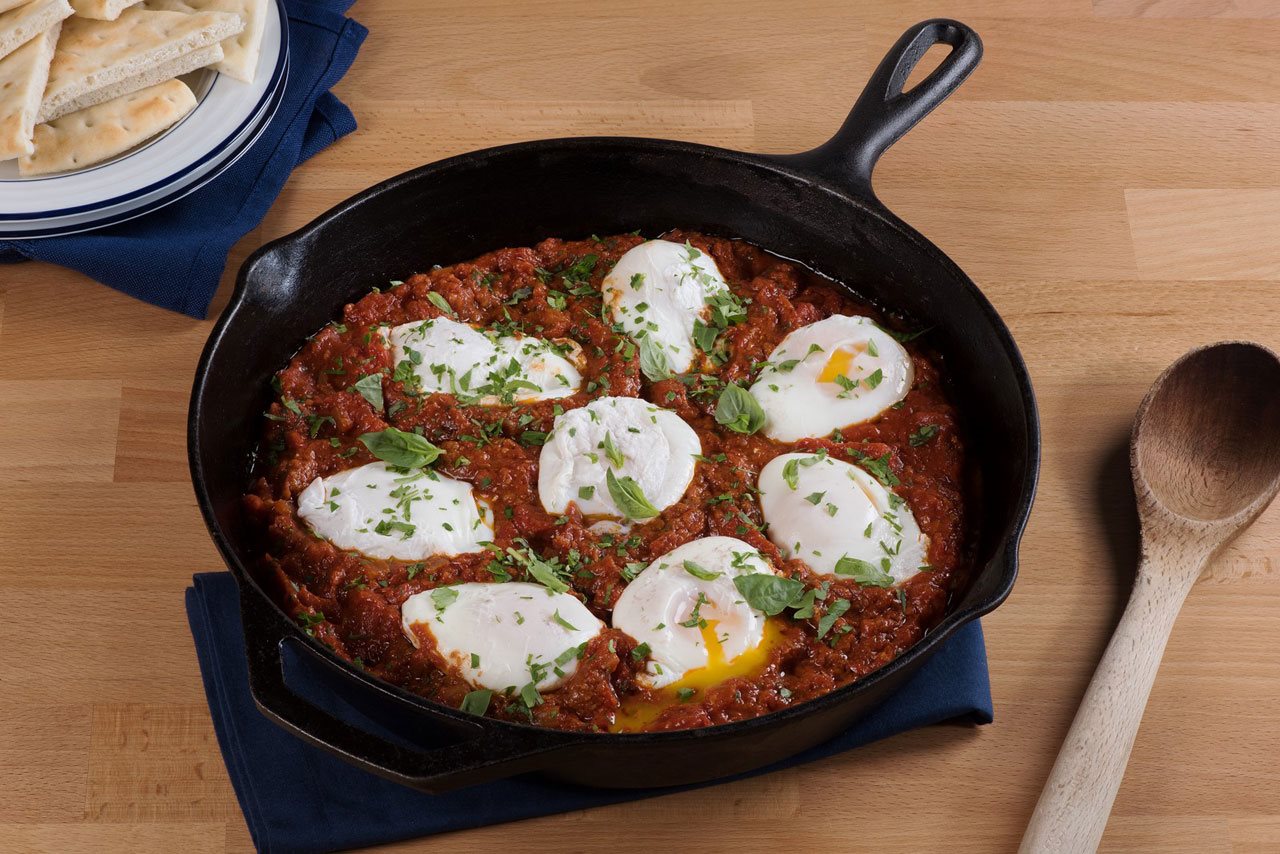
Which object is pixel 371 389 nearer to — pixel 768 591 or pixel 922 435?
pixel 768 591

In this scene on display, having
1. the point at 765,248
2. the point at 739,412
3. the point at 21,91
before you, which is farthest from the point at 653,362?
the point at 21,91

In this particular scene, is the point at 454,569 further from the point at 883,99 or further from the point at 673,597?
the point at 883,99

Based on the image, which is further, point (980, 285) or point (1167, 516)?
point (980, 285)

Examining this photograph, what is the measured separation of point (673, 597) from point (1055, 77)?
2652 millimetres

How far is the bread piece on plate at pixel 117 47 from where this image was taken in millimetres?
3740

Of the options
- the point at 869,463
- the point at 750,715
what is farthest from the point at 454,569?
the point at 869,463

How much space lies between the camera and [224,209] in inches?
156

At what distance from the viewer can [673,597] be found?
113 inches

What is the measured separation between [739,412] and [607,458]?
0.39 m

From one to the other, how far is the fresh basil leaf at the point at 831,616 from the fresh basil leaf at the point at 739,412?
0.59 metres

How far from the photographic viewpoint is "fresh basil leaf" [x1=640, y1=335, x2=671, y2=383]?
11.1 feet

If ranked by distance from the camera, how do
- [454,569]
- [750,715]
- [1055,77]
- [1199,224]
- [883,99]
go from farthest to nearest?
[1055,77] < [1199,224] < [883,99] < [454,569] < [750,715]

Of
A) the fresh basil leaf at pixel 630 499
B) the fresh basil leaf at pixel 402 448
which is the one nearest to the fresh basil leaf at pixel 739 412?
the fresh basil leaf at pixel 630 499

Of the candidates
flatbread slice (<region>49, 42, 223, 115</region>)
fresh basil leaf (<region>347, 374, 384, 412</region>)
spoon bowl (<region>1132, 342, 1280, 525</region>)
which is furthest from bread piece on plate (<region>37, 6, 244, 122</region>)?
Answer: spoon bowl (<region>1132, 342, 1280, 525</region>)
